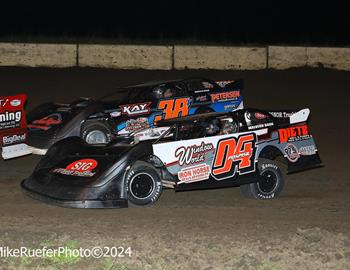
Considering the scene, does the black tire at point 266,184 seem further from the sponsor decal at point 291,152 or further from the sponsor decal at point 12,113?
the sponsor decal at point 12,113

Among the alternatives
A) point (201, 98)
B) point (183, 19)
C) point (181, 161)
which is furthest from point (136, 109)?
point (183, 19)

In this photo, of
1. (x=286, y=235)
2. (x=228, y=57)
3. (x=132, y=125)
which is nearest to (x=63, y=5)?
(x=228, y=57)

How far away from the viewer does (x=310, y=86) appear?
18688mm

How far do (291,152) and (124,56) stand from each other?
11.3 meters

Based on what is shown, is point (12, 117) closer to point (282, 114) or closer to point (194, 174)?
point (194, 174)

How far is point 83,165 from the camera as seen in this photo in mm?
8828

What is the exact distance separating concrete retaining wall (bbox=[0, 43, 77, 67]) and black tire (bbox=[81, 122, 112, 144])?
854 centimetres

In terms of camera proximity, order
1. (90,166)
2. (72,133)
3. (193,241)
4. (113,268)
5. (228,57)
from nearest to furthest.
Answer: (113,268), (193,241), (90,166), (72,133), (228,57)

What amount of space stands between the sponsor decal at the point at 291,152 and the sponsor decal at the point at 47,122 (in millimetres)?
4225

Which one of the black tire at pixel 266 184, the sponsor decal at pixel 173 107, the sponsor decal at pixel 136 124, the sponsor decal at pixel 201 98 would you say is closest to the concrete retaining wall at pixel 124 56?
the sponsor decal at pixel 201 98

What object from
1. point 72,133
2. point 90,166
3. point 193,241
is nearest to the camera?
point 193,241

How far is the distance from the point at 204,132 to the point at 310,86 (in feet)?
33.0

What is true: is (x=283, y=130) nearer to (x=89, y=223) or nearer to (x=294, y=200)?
(x=294, y=200)

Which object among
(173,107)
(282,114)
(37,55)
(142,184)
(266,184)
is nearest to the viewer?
(142,184)
